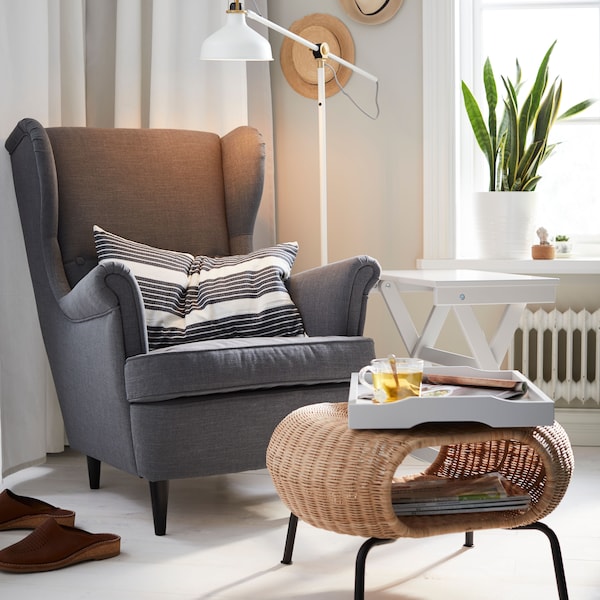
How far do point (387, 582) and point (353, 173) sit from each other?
1.84m

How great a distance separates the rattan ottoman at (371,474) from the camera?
1.46 metres

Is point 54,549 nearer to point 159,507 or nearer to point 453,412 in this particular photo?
point 159,507

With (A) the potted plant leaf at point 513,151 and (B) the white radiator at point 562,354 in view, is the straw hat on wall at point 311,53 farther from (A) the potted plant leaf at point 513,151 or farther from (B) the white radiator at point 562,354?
(B) the white radiator at point 562,354

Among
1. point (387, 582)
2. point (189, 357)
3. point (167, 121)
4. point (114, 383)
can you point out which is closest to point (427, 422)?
point (387, 582)

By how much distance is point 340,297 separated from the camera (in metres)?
2.36

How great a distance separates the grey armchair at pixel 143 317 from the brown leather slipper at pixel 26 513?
18 centimetres

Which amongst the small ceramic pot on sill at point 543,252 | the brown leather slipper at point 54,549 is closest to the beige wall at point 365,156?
the small ceramic pot on sill at point 543,252

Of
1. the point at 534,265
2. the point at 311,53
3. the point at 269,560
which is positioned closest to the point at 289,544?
the point at 269,560

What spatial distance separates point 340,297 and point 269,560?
73 centimetres

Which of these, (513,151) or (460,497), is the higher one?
(513,151)

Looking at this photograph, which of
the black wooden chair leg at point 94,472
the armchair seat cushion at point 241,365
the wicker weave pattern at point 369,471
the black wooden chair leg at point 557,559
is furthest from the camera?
the black wooden chair leg at point 94,472

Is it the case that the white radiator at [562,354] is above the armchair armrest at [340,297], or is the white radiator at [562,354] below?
below

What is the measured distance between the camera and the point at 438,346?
3.30 meters

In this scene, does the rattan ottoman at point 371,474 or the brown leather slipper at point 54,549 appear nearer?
the rattan ottoman at point 371,474
